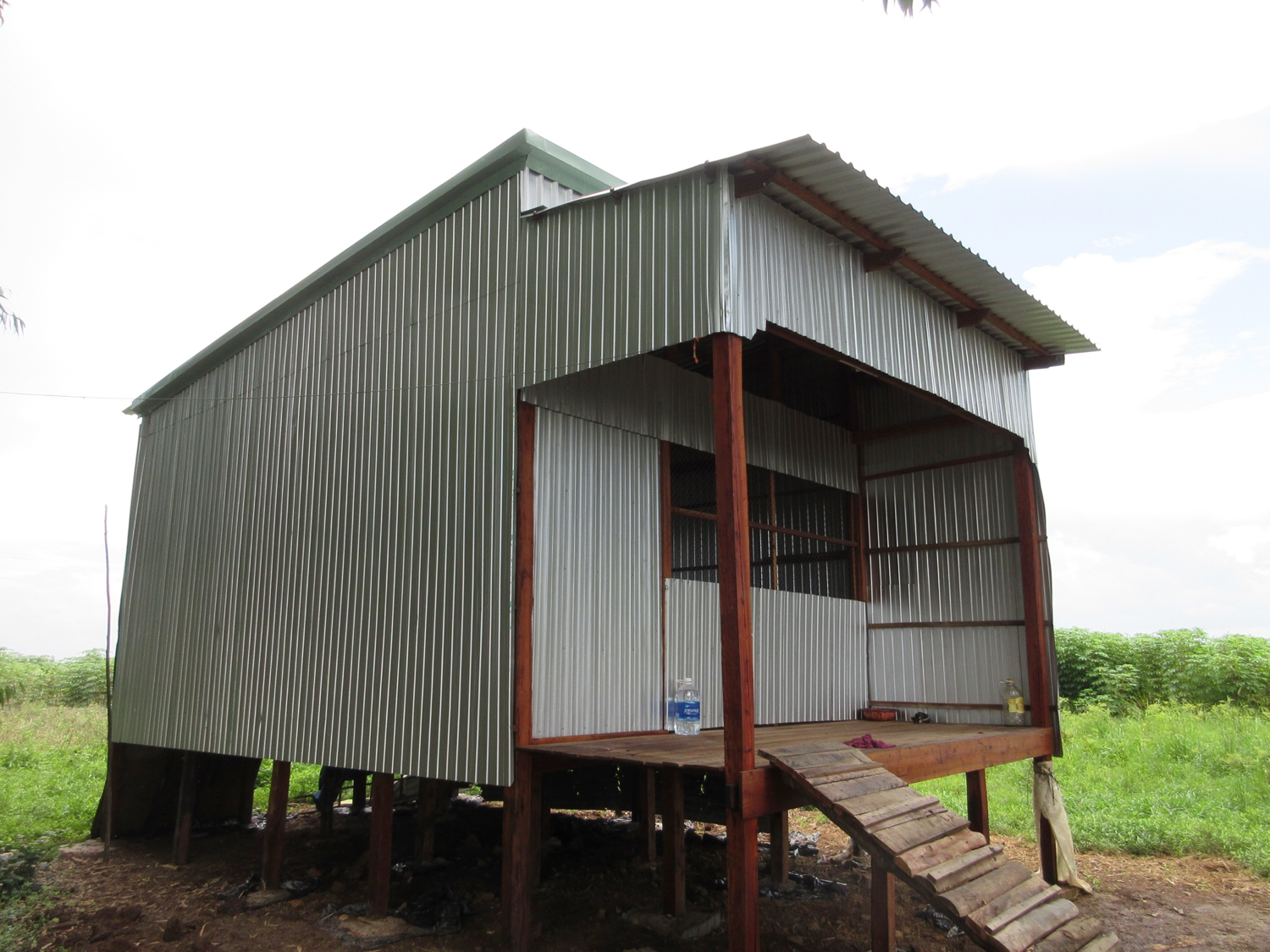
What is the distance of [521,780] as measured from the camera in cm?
650

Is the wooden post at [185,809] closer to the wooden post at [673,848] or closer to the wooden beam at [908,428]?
the wooden post at [673,848]

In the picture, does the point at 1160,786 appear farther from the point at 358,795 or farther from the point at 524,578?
the point at 358,795

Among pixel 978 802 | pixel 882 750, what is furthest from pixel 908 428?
pixel 882 750

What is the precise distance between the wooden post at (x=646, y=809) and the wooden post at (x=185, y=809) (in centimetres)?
501

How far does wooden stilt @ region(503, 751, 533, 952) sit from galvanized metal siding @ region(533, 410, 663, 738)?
1.21 ft

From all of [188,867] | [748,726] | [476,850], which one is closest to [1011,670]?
[748,726]

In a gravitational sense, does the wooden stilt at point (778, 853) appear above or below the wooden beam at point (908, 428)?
below

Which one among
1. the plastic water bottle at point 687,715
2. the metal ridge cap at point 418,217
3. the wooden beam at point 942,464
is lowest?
the plastic water bottle at point 687,715

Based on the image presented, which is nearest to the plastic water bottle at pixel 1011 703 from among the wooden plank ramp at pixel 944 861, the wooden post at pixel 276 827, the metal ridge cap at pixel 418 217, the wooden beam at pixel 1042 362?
the wooden beam at pixel 1042 362

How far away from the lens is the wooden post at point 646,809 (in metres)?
8.60

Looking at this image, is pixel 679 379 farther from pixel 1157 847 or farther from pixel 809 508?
pixel 1157 847

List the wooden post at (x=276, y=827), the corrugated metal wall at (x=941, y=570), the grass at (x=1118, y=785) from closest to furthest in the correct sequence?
the wooden post at (x=276, y=827), the corrugated metal wall at (x=941, y=570), the grass at (x=1118, y=785)

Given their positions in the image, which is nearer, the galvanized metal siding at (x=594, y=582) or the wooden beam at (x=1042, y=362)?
the galvanized metal siding at (x=594, y=582)

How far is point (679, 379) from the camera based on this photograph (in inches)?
336
